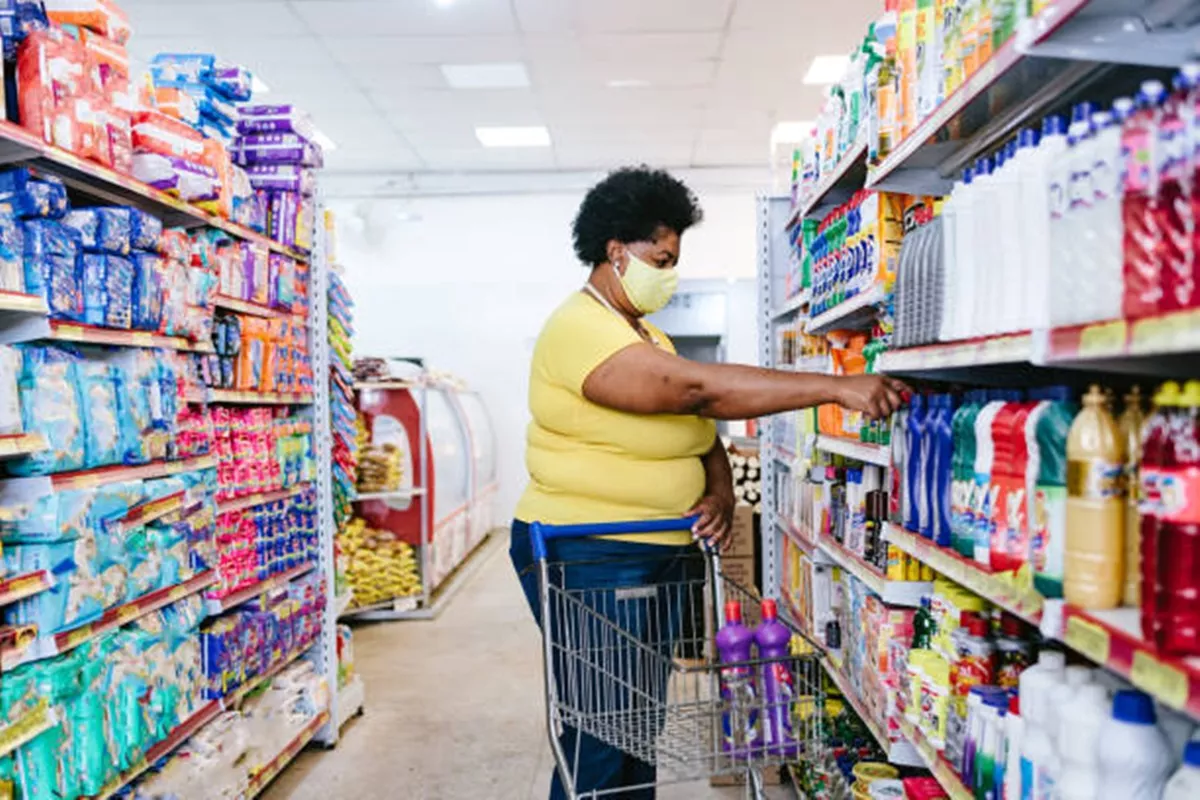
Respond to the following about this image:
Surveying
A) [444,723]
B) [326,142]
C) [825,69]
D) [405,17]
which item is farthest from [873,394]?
[326,142]

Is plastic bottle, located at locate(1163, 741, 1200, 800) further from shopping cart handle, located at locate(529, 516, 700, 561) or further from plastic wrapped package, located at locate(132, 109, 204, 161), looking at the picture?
plastic wrapped package, located at locate(132, 109, 204, 161)

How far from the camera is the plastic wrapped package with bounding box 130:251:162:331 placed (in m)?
2.88

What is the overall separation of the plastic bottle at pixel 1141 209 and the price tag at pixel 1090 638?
0.38 m

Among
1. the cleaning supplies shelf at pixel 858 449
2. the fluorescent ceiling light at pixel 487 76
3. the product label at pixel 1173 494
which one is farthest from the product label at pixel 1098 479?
the fluorescent ceiling light at pixel 487 76

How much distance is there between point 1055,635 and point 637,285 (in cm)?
160

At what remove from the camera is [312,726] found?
4.21 m

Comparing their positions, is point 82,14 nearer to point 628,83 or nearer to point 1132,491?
point 1132,491

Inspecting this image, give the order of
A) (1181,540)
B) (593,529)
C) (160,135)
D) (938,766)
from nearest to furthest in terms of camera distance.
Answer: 1. (1181,540)
2. (938,766)
3. (593,529)
4. (160,135)

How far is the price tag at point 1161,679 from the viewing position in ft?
3.44

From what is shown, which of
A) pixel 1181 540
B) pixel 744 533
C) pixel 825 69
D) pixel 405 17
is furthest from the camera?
pixel 825 69

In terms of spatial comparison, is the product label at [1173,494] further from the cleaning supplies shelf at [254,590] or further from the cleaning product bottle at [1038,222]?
the cleaning supplies shelf at [254,590]

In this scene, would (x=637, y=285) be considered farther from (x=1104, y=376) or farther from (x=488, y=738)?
(x=488, y=738)

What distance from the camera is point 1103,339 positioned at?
1.20 metres

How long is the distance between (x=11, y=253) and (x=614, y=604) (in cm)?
166
